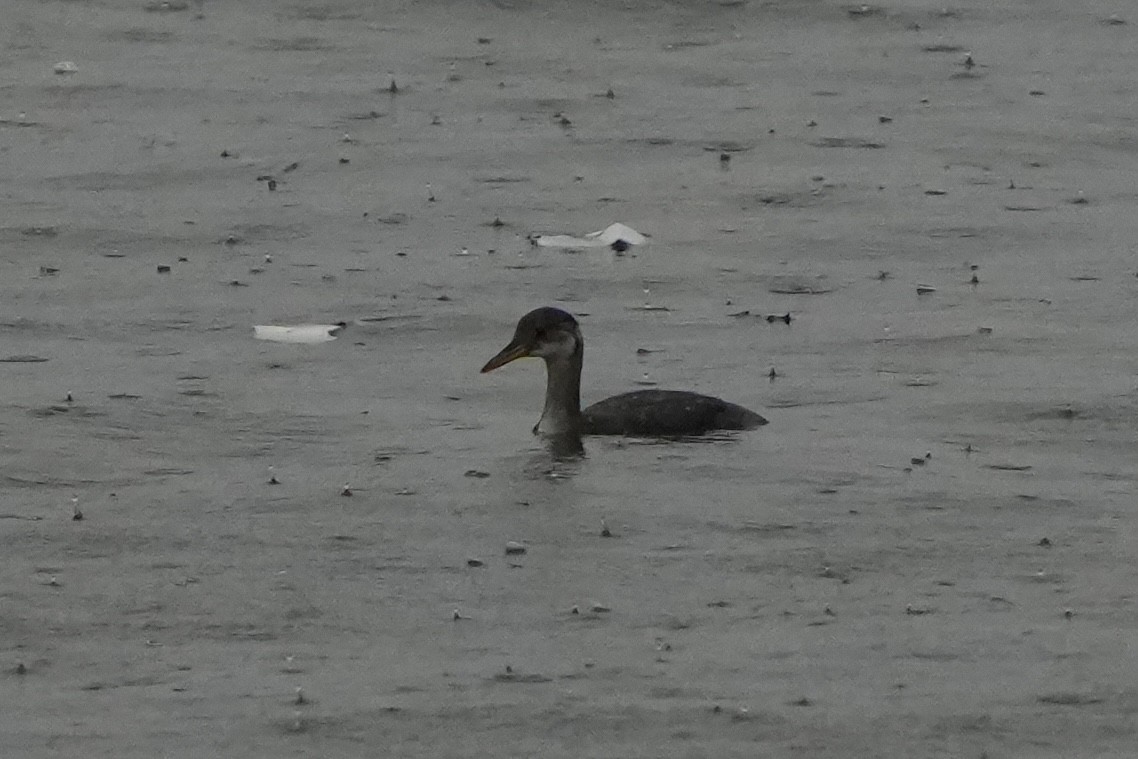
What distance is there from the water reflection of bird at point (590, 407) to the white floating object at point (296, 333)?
1567mm

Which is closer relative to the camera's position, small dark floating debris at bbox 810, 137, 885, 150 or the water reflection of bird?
the water reflection of bird

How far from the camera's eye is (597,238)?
16969 millimetres

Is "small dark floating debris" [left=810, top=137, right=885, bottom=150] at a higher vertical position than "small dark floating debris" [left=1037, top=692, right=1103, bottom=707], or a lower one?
higher

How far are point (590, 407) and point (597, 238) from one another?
390cm

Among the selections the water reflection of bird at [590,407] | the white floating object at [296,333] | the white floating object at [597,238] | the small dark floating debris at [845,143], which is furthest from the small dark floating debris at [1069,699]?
the small dark floating debris at [845,143]

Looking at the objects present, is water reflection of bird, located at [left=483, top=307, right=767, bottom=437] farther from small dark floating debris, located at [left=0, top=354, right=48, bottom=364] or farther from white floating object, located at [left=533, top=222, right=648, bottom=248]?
white floating object, located at [left=533, top=222, right=648, bottom=248]

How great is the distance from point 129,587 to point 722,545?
93.9 inches

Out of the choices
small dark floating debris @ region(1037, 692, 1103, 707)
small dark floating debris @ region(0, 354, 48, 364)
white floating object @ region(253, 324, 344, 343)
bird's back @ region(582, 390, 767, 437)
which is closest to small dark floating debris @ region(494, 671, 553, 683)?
small dark floating debris @ region(1037, 692, 1103, 707)

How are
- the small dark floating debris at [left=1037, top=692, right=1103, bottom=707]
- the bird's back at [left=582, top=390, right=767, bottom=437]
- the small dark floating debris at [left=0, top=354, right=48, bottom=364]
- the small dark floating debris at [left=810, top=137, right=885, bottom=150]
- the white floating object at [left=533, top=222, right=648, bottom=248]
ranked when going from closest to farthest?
the small dark floating debris at [left=1037, top=692, right=1103, bottom=707], the bird's back at [left=582, top=390, right=767, bottom=437], the small dark floating debris at [left=0, top=354, right=48, bottom=364], the white floating object at [left=533, top=222, right=648, bottom=248], the small dark floating debris at [left=810, top=137, right=885, bottom=150]

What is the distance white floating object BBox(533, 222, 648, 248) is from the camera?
1678 cm

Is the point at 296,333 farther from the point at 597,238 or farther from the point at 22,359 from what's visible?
the point at 597,238

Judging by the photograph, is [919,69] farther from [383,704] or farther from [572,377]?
[383,704]

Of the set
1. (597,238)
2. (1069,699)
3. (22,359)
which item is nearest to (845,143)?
(597,238)

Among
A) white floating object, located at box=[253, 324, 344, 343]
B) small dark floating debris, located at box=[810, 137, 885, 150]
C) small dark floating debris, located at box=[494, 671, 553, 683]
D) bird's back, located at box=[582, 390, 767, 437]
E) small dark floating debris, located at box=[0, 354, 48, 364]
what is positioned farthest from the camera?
small dark floating debris, located at box=[810, 137, 885, 150]
